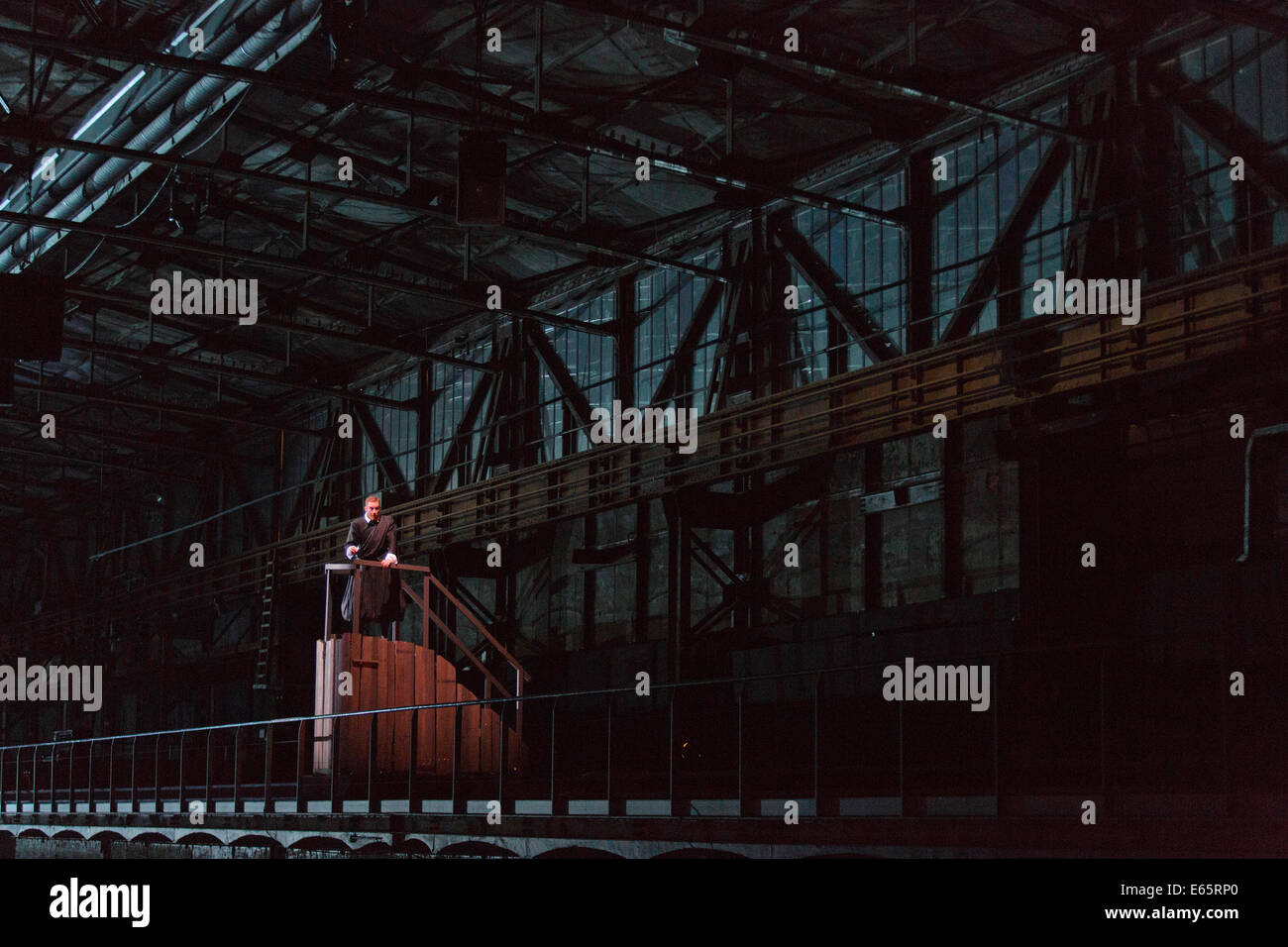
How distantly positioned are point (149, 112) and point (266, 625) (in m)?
14.9

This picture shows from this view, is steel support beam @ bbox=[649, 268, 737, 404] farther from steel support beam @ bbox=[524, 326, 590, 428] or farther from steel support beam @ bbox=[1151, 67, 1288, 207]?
steel support beam @ bbox=[1151, 67, 1288, 207]

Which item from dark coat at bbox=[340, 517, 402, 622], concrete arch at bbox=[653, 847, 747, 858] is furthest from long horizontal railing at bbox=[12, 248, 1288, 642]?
concrete arch at bbox=[653, 847, 747, 858]

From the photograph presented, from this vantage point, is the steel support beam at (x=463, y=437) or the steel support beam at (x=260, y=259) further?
the steel support beam at (x=463, y=437)

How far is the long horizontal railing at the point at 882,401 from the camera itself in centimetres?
1800

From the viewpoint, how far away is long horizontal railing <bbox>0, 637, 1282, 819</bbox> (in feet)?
41.8

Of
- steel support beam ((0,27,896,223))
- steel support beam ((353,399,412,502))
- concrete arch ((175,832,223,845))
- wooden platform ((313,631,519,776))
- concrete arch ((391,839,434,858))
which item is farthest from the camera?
steel support beam ((353,399,412,502))

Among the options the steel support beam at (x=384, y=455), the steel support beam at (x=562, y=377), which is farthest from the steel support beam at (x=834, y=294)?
the steel support beam at (x=384, y=455)

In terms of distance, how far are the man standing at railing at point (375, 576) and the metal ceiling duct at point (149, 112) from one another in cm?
617

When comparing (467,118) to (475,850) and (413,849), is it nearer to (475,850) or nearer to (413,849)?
(413,849)

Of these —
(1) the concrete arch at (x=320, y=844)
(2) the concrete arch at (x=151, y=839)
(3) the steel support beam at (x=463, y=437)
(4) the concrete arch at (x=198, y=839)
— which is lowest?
(2) the concrete arch at (x=151, y=839)

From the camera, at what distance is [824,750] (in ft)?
66.1

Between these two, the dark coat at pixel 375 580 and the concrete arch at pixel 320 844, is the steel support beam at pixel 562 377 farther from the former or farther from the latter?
the concrete arch at pixel 320 844

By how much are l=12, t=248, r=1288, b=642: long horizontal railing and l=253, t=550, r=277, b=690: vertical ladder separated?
0.82m

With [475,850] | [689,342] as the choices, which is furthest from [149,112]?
[475,850]
